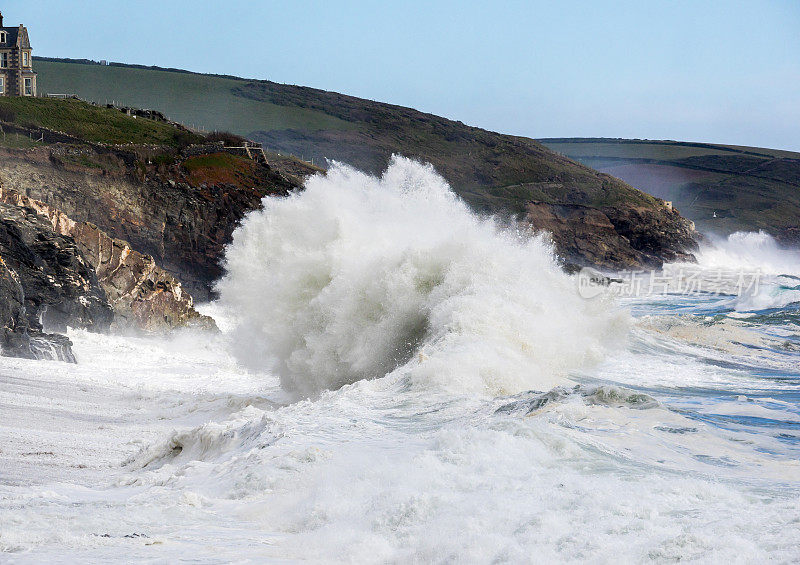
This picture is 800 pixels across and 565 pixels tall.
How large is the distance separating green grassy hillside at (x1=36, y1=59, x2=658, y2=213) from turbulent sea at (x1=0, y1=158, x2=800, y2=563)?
48390 mm

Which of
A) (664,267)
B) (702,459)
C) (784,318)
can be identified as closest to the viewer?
(702,459)

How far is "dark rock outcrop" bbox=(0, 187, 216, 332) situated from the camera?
19797 millimetres

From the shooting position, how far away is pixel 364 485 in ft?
17.6

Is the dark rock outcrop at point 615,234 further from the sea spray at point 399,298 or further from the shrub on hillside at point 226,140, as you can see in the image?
the sea spray at point 399,298

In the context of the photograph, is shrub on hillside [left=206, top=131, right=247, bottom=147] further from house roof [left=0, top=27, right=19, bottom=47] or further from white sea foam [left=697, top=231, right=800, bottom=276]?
white sea foam [left=697, top=231, right=800, bottom=276]

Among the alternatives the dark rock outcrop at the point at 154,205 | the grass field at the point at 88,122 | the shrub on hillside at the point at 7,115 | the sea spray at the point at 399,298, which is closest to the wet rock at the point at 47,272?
the sea spray at the point at 399,298

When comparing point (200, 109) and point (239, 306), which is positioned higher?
point (200, 109)

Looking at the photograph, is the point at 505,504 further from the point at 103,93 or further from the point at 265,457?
the point at 103,93

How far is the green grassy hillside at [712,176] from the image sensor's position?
86.9 m

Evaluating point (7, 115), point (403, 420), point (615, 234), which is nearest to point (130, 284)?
A: point (403, 420)

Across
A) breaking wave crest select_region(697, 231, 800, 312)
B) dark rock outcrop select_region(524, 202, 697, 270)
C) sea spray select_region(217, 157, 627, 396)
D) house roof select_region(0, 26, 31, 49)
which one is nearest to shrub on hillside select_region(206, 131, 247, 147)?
house roof select_region(0, 26, 31, 49)

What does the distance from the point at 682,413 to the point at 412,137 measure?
73.2 m

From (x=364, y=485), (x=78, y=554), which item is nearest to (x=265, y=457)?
(x=364, y=485)

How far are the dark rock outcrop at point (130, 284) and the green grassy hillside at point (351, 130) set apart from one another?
→ 143ft
